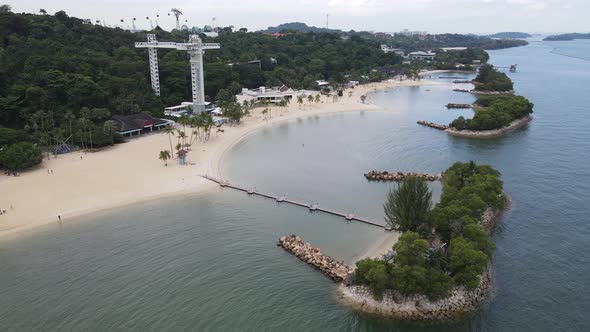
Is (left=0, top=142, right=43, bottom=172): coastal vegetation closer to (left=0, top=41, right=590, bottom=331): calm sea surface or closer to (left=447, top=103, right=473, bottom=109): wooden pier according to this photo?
(left=0, top=41, right=590, bottom=331): calm sea surface

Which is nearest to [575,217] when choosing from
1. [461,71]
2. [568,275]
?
[568,275]

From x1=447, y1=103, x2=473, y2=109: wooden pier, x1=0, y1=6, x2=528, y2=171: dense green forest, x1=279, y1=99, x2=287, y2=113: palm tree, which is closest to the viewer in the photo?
x1=0, y1=6, x2=528, y2=171: dense green forest

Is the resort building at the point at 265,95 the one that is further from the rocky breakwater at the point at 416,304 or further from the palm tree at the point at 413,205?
the rocky breakwater at the point at 416,304

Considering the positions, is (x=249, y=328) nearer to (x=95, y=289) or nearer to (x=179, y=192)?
(x=95, y=289)

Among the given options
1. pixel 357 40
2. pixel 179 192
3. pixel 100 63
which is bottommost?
pixel 179 192

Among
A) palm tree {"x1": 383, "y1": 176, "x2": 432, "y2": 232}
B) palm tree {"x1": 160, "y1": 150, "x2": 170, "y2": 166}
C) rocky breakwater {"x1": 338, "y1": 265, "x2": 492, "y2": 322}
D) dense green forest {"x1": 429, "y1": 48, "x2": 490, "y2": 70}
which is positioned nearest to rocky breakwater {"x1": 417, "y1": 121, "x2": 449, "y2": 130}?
palm tree {"x1": 383, "y1": 176, "x2": 432, "y2": 232}

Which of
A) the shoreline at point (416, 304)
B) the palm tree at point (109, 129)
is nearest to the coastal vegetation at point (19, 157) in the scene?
the palm tree at point (109, 129)

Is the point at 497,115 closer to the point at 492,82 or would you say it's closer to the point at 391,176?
the point at 391,176
